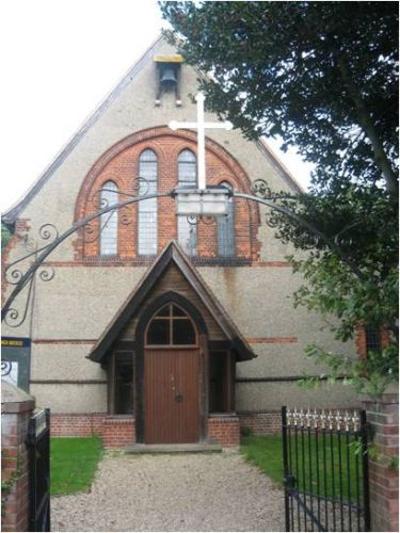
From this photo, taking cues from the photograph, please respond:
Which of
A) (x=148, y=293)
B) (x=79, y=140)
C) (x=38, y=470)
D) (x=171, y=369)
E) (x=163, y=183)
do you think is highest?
(x=79, y=140)

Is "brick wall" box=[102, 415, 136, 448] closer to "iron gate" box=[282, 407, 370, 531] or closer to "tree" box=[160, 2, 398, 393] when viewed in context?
"iron gate" box=[282, 407, 370, 531]

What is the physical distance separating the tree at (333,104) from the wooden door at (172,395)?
793 cm

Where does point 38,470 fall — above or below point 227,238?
below

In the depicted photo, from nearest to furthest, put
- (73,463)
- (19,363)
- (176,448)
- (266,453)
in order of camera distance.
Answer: (73,463), (266,453), (176,448), (19,363)

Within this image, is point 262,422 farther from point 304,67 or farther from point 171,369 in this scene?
point 304,67

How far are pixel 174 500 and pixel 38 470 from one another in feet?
13.5

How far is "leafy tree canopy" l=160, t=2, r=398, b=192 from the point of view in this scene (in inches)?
257

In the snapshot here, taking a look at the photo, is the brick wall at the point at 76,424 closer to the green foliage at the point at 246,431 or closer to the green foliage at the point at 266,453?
the green foliage at the point at 246,431

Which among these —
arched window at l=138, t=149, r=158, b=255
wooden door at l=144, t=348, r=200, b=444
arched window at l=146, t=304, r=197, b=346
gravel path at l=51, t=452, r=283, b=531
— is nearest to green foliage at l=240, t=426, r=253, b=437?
wooden door at l=144, t=348, r=200, b=444

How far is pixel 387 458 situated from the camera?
17.5ft

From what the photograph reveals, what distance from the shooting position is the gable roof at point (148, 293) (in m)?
15.4

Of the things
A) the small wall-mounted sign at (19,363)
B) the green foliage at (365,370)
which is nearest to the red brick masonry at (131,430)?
the small wall-mounted sign at (19,363)

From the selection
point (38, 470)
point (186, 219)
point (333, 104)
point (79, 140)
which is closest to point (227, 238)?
point (186, 219)

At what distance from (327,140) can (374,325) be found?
345cm
